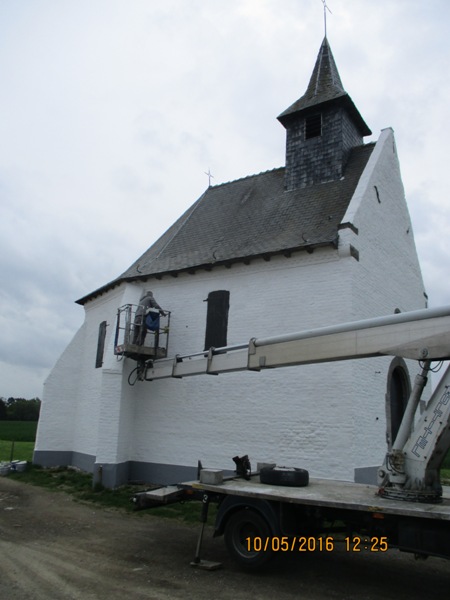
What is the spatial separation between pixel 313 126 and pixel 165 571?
14.8 metres

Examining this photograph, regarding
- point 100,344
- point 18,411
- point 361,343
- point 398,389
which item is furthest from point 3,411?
point 361,343

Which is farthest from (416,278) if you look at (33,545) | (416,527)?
(33,545)

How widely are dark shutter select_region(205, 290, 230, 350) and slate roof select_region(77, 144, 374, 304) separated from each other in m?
1.02

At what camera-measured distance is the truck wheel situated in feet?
23.2

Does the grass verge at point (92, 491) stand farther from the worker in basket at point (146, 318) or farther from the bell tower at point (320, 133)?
the bell tower at point (320, 133)

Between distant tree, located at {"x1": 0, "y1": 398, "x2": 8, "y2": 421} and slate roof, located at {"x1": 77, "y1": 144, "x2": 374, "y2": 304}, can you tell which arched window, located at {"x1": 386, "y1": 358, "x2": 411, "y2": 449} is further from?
distant tree, located at {"x1": 0, "y1": 398, "x2": 8, "y2": 421}

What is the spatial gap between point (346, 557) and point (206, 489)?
269 centimetres

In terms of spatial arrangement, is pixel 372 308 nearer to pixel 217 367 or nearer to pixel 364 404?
pixel 364 404

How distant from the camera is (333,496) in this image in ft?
22.6

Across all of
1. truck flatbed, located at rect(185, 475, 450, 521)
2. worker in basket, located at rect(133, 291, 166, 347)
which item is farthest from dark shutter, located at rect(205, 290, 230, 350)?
truck flatbed, located at rect(185, 475, 450, 521)

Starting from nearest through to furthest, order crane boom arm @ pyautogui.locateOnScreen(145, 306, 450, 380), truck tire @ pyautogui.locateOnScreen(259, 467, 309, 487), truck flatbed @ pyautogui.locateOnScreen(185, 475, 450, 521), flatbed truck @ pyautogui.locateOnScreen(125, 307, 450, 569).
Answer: truck flatbed @ pyautogui.locateOnScreen(185, 475, 450, 521) < flatbed truck @ pyautogui.locateOnScreen(125, 307, 450, 569) < crane boom arm @ pyautogui.locateOnScreen(145, 306, 450, 380) < truck tire @ pyautogui.locateOnScreen(259, 467, 309, 487)

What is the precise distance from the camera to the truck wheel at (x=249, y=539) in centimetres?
708

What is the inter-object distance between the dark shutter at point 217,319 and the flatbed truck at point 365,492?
6442 millimetres

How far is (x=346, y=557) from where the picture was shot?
323 inches
